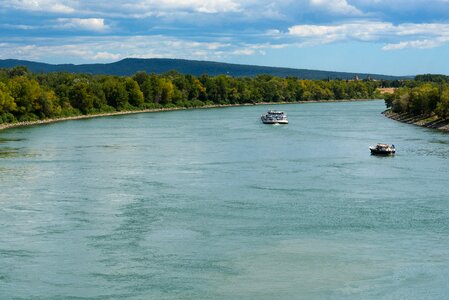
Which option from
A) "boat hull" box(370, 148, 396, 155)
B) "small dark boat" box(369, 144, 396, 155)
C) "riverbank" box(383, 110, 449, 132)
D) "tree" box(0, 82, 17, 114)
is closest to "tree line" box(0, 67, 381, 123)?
"tree" box(0, 82, 17, 114)

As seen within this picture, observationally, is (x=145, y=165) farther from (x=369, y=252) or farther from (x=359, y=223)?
(x=369, y=252)

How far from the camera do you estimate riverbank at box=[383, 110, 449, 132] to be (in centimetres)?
5359

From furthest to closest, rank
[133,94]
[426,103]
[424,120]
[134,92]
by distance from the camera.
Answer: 1. [133,94]
2. [134,92]
3. [426,103]
4. [424,120]

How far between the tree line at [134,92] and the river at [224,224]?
24.5m

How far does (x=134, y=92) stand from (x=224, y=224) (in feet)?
214

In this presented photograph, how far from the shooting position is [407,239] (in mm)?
18469

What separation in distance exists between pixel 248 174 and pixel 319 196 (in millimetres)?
5536

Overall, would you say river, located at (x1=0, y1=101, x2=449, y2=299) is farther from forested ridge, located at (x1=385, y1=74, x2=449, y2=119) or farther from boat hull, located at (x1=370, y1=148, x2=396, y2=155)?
forested ridge, located at (x1=385, y1=74, x2=449, y2=119)

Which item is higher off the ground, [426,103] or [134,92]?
[426,103]

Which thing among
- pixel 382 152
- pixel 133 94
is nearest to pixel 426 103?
pixel 382 152

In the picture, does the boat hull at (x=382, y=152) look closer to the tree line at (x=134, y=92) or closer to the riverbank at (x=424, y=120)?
the riverbank at (x=424, y=120)

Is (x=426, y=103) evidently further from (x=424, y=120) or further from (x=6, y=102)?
(x=6, y=102)

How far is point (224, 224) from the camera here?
786 inches

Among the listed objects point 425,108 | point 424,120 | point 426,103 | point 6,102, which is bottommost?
point 424,120
